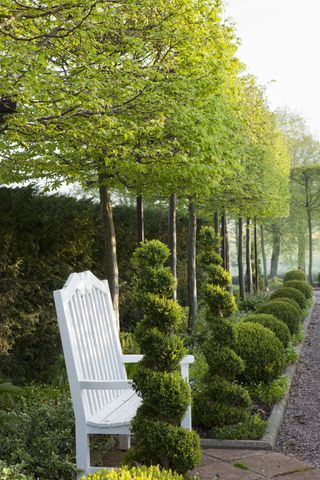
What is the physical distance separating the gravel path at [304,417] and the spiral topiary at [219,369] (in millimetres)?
531

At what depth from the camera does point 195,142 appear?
8148mm

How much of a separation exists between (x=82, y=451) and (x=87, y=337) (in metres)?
0.85

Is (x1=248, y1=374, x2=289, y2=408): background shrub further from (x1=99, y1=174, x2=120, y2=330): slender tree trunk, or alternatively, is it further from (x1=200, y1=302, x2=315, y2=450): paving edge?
(x1=99, y1=174, x2=120, y2=330): slender tree trunk

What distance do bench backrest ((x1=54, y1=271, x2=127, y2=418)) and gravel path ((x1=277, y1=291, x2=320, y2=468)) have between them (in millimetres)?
1830

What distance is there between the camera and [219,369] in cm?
636

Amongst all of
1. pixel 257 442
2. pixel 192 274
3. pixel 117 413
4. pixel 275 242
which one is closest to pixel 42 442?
pixel 117 413

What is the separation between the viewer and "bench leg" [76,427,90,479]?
4395mm

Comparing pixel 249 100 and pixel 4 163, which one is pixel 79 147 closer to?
pixel 4 163

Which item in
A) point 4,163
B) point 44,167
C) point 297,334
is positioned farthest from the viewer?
point 297,334

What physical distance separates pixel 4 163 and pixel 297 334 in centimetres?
668

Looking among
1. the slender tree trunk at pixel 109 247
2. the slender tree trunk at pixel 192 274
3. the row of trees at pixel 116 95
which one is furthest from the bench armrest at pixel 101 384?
the slender tree trunk at pixel 192 274

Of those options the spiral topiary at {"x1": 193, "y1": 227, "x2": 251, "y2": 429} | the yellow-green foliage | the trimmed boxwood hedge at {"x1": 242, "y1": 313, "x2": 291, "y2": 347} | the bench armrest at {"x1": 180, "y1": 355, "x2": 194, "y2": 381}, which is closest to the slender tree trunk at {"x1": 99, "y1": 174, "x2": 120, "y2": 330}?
the trimmed boxwood hedge at {"x1": 242, "y1": 313, "x2": 291, "y2": 347}

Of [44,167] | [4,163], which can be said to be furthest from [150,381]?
[4,163]

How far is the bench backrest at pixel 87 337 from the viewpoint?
14.4 ft
